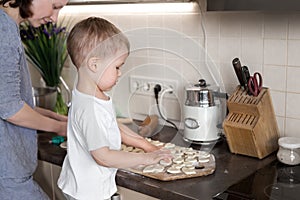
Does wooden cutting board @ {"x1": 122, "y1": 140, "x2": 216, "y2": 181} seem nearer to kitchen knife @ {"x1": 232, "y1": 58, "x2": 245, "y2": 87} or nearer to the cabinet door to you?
the cabinet door

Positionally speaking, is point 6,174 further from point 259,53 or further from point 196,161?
point 259,53

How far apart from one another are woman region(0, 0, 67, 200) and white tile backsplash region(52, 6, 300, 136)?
35cm

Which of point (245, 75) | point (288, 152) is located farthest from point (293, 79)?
point (288, 152)

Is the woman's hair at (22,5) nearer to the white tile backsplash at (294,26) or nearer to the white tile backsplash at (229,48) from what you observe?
the white tile backsplash at (229,48)

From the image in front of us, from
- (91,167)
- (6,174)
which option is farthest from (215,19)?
(6,174)

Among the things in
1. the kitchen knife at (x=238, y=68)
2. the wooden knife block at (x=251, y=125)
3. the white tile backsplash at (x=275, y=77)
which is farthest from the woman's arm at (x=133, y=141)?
the white tile backsplash at (x=275, y=77)

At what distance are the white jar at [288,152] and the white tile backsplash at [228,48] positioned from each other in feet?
0.45

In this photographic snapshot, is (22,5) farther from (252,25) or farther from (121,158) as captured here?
(252,25)

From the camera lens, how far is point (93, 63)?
1356mm

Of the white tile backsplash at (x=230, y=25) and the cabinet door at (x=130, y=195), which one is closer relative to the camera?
the cabinet door at (x=130, y=195)

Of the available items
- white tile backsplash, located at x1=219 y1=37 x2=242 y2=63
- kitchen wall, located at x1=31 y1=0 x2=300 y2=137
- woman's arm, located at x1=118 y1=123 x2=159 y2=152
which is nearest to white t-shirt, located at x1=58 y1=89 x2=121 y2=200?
woman's arm, located at x1=118 y1=123 x2=159 y2=152

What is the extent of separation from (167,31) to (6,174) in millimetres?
924

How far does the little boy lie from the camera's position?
4.44ft

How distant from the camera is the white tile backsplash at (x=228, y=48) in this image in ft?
5.47
